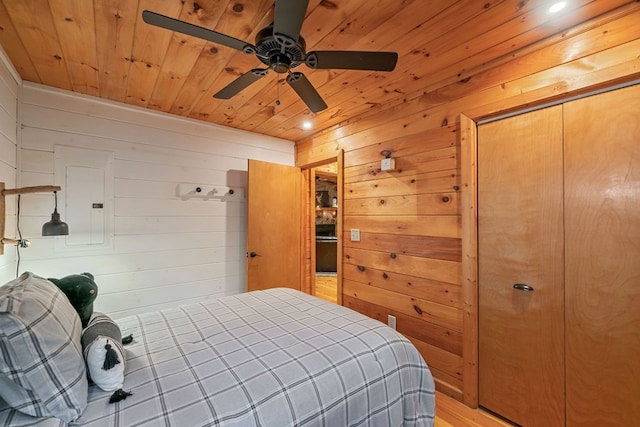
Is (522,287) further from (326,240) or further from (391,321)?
(326,240)

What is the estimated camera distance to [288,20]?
3.68ft

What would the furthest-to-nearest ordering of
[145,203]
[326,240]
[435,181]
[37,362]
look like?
[326,240], [145,203], [435,181], [37,362]

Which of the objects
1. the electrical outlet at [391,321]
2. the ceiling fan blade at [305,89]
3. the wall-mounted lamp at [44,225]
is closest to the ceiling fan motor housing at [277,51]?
the ceiling fan blade at [305,89]

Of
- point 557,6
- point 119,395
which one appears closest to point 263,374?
point 119,395

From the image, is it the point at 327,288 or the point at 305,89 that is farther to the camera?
the point at 327,288

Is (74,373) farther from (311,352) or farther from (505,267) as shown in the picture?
(505,267)

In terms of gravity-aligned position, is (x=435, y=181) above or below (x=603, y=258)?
above

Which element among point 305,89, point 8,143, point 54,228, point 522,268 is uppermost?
point 305,89

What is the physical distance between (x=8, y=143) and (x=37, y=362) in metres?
1.97

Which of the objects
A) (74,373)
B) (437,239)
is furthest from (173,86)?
(437,239)

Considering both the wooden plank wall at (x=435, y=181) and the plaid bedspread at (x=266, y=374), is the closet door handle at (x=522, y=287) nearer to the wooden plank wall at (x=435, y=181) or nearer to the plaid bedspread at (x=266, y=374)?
the wooden plank wall at (x=435, y=181)

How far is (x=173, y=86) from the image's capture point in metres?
2.26

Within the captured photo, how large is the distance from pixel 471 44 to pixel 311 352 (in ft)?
6.59

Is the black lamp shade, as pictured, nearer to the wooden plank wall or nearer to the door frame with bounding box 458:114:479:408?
the wooden plank wall
